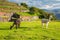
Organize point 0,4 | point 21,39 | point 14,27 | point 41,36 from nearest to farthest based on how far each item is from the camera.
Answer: point 21,39, point 41,36, point 14,27, point 0,4

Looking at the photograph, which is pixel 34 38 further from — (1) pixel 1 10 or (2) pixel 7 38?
(1) pixel 1 10

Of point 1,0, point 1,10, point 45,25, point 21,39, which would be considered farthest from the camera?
point 1,0

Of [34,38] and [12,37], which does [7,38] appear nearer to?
[12,37]

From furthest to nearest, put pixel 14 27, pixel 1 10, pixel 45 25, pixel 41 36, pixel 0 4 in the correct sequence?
1. pixel 0 4
2. pixel 1 10
3. pixel 45 25
4. pixel 14 27
5. pixel 41 36

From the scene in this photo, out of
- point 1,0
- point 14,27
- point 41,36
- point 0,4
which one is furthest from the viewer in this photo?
point 1,0

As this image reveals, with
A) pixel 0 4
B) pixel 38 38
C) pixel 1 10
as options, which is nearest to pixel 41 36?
pixel 38 38

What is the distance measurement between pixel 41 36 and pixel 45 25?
1127 centimetres

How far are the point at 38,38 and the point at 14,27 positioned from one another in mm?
9290

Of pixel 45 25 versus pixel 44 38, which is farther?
pixel 45 25

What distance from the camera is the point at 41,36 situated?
2631 centimetres

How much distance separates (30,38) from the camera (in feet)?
81.9

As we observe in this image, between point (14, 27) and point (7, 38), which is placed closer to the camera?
point (7, 38)

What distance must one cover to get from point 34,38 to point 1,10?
6414cm

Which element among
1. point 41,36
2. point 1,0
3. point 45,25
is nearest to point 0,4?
point 1,0
